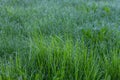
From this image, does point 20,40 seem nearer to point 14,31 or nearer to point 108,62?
point 14,31

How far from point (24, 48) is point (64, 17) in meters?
1.66

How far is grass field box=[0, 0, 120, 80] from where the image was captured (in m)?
2.07

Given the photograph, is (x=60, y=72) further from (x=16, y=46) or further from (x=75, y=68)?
(x=16, y=46)

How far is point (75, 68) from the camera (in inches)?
82.2

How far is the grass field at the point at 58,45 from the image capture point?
6.79 ft

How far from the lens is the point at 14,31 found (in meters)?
3.54

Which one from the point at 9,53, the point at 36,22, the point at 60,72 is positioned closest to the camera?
the point at 60,72

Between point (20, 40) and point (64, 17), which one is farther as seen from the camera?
point (64, 17)

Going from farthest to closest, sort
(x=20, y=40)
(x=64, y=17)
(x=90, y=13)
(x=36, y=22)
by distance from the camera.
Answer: (x=90, y=13)
(x=64, y=17)
(x=36, y=22)
(x=20, y=40)

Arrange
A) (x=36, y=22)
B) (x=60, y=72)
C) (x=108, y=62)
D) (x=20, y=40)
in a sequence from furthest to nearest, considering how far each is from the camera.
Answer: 1. (x=36, y=22)
2. (x=20, y=40)
3. (x=108, y=62)
4. (x=60, y=72)

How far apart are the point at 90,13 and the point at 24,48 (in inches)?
87.2

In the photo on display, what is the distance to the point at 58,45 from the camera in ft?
8.20

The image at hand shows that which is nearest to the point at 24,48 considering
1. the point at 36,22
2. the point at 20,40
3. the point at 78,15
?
the point at 20,40

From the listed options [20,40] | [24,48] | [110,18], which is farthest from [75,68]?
[110,18]
